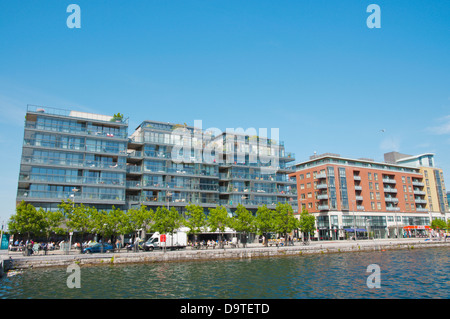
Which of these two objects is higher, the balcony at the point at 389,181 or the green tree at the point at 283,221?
the balcony at the point at 389,181

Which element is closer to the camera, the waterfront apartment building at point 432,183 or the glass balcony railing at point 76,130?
the glass balcony railing at point 76,130

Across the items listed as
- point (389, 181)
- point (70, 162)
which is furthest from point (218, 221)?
point (389, 181)

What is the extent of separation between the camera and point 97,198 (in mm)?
65500

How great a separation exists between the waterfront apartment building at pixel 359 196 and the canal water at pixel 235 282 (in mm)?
59290

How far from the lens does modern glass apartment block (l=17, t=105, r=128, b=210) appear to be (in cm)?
6203

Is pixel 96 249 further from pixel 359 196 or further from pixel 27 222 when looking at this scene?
pixel 359 196

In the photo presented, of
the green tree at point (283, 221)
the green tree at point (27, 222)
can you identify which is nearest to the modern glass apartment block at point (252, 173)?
the green tree at point (283, 221)

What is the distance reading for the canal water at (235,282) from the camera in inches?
1038

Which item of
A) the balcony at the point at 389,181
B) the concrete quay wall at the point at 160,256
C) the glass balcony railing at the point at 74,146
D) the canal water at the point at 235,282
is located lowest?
the canal water at the point at 235,282

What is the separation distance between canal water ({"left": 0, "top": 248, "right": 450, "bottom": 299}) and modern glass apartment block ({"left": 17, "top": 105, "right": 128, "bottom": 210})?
2606cm

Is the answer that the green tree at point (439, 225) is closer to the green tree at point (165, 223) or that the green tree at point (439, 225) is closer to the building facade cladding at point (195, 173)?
the building facade cladding at point (195, 173)

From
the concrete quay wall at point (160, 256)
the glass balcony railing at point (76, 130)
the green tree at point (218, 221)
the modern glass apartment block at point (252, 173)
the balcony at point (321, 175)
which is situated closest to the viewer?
the concrete quay wall at point (160, 256)
